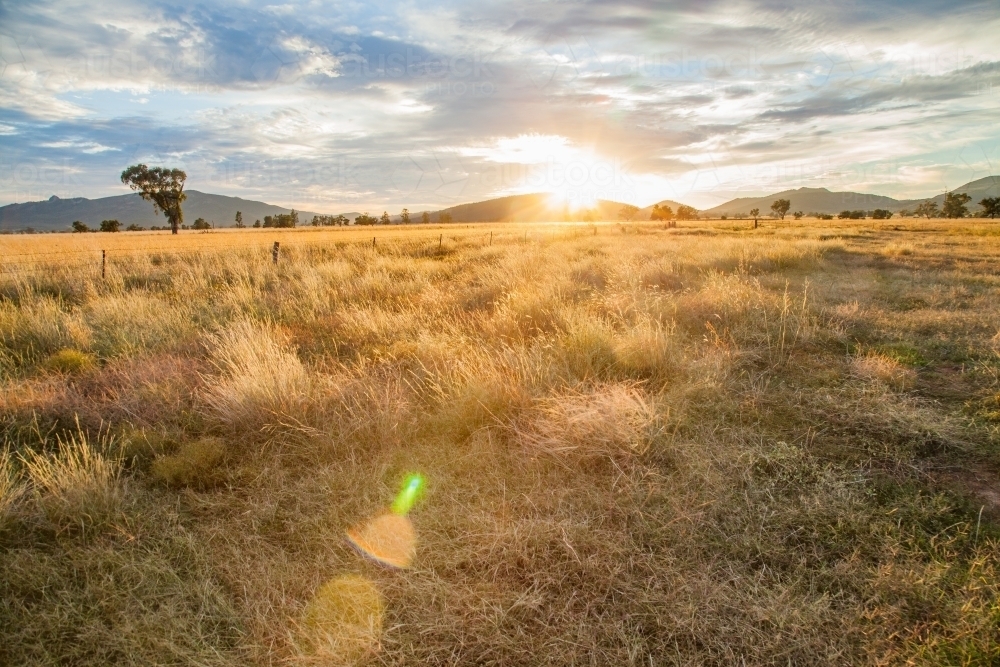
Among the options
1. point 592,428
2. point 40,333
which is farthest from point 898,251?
point 40,333

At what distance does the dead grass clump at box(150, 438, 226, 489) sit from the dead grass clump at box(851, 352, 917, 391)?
5920mm

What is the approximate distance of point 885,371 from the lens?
4.79 metres

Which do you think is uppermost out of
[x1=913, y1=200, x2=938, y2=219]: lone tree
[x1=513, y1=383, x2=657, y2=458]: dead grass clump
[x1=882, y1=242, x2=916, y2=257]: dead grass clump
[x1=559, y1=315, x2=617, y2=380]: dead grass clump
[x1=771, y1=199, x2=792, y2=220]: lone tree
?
[x1=771, y1=199, x2=792, y2=220]: lone tree

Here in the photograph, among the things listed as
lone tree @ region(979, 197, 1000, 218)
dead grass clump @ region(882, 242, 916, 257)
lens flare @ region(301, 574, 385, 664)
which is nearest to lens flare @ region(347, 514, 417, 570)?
lens flare @ region(301, 574, 385, 664)

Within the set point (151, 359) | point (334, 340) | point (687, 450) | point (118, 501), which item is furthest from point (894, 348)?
point (151, 359)

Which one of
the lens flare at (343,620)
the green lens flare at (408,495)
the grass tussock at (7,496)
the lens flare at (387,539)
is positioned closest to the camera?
the lens flare at (343,620)

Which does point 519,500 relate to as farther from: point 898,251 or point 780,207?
point 780,207

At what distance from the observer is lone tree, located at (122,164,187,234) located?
53.1 meters

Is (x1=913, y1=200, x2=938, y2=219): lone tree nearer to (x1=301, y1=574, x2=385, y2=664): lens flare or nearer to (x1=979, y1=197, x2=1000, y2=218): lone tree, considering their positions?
(x1=979, y1=197, x2=1000, y2=218): lone tree

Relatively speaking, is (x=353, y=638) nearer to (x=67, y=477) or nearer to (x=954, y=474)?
(x=67, y=477)

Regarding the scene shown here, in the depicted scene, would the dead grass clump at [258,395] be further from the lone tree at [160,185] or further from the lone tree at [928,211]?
the lone tree at [928,211]

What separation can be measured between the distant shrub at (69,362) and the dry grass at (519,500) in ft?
0.16

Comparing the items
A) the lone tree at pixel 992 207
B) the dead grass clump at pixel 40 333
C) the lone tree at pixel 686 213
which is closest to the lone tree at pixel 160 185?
the dead grass clump at pixel 40 333

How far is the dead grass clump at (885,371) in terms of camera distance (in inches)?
182
